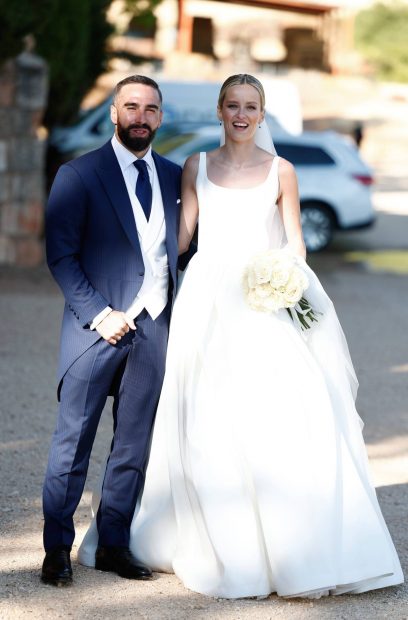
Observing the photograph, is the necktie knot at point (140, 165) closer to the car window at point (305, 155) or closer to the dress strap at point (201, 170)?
the dress strap at point (201, 170)

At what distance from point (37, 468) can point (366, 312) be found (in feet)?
21.8

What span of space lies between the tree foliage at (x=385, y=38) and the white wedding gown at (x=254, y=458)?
4216 centimetres

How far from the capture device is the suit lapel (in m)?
4.30

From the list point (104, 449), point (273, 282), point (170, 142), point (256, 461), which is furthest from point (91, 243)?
point (170, 142)

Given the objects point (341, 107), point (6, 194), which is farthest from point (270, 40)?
point (6, 194)

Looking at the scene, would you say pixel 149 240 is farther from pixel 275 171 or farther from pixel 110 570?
pixel 110 570

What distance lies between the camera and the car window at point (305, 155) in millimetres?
16375

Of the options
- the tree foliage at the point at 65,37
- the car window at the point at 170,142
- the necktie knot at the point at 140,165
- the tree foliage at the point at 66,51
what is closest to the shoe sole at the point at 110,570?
the necktie knot at the point at 140,165

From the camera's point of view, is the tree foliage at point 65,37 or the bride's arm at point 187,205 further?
the tree foliage at point 65,37

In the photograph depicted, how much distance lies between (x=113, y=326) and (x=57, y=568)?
0.98m

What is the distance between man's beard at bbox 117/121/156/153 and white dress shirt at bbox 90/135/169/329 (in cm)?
5

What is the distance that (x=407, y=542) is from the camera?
5199 mm

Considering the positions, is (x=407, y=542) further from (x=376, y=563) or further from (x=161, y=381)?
(x=161, y=381)

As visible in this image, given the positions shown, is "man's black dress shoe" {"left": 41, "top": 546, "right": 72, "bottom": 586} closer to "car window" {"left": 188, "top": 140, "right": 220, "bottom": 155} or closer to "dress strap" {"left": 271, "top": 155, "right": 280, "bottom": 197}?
"dress strap" {"left": 271, "top": 155, "right": 280, "bottom": 197}
